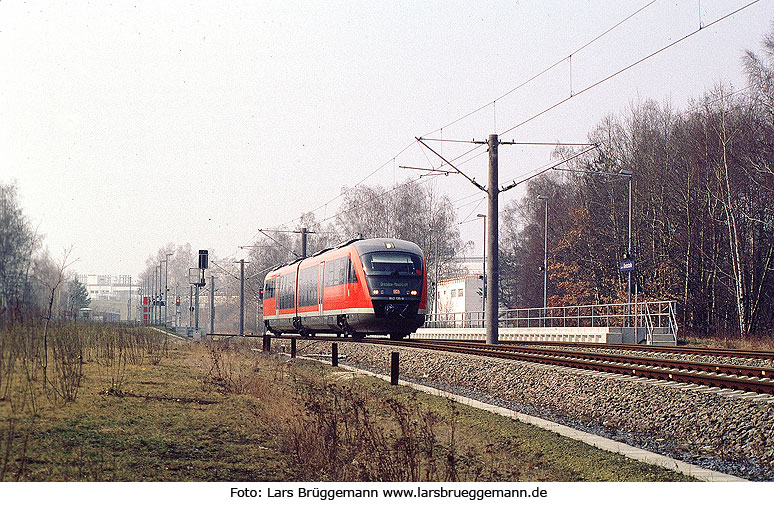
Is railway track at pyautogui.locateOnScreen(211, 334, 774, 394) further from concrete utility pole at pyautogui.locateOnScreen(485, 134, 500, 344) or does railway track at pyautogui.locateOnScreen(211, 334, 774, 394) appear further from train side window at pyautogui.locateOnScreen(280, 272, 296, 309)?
train side window at pyautogui.locateOnScreen(280, 272, 296, 309)

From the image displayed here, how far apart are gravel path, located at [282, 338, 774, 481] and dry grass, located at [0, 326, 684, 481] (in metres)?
1.71

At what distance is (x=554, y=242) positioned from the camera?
6956 centimetres

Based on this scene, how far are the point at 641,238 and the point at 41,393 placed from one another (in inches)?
Answer: 1821

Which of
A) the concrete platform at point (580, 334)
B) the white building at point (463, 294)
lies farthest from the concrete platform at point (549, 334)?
the white building at point (463, 294)

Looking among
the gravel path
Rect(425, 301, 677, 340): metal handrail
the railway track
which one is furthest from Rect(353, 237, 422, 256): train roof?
the gravel path

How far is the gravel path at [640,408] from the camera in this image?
11922 millimetres

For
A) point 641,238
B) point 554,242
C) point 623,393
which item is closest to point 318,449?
point 623,393

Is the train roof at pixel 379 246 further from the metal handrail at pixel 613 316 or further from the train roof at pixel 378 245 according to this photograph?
the metal handrail at pixel 613 316

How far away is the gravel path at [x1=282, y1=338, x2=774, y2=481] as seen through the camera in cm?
1192

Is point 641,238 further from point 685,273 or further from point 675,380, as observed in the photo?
point 675,380

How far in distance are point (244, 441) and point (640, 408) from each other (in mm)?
6995

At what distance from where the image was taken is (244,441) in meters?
11.6

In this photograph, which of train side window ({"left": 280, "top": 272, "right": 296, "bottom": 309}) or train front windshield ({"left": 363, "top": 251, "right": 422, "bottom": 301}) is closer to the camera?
train front windshield ({"left": 363, "top": 251, "right": 422, "bottom": 301})

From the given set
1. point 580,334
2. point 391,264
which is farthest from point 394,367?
point 580,334
